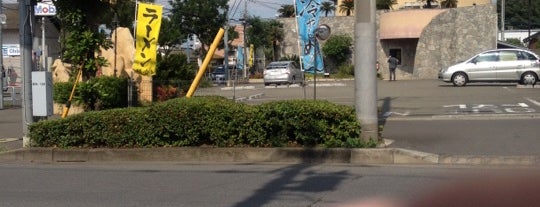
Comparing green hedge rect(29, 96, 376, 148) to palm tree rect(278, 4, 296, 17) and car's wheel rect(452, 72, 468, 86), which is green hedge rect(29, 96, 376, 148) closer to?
car's wheel rect(452, 72, 468, 86)

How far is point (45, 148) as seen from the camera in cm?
1417

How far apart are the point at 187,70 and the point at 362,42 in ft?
40.4

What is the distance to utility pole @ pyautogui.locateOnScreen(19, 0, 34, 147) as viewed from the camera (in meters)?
15.2

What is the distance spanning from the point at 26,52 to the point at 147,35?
3645 mm

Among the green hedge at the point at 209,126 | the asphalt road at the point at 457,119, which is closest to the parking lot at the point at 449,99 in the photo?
the asphalt road at the point at 457,119

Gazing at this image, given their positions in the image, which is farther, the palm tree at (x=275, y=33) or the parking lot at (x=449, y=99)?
the palm tree at (x=275, y=33)

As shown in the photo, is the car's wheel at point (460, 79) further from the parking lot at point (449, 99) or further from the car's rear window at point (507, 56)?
the car's rear window at point (507, 56)

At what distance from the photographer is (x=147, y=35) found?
18281 mm

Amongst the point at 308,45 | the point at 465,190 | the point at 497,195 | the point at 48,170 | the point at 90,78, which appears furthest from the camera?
the point at 308,45

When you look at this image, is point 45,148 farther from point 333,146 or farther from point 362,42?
point 362,42

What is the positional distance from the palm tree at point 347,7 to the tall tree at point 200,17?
11468mm

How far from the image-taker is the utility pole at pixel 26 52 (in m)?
15.2

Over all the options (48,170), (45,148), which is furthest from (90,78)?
(48,170)

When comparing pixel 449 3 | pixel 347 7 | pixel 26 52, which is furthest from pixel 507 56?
pixel 347 7
